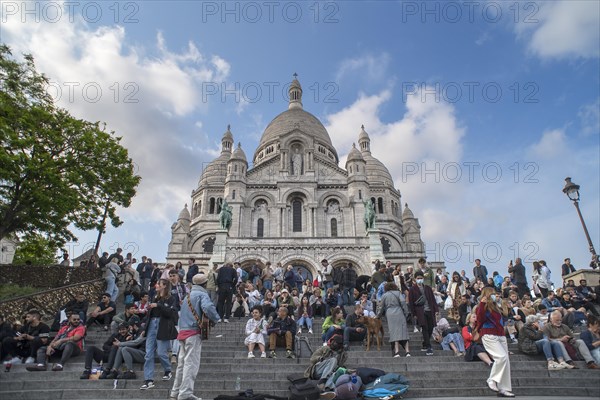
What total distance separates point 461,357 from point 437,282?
8950mm

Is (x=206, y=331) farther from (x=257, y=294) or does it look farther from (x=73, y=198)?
(x=73, y=198)

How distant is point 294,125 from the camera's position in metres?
46.8

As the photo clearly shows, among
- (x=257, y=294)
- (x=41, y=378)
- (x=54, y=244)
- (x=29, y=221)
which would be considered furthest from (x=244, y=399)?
(x=54, y=244)

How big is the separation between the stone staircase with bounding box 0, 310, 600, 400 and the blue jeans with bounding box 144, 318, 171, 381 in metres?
0.31

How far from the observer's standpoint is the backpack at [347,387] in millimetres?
6598

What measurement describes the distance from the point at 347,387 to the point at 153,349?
359 centimetres

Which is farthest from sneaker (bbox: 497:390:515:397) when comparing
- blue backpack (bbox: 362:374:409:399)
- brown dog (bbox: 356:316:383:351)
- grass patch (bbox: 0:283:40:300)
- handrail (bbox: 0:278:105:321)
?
grass patch (bbox: 0:283:40:300)

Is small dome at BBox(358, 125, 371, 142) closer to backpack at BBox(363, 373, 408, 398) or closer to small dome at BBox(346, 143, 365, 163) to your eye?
small dome at BBox(346, 143, 365, 163)

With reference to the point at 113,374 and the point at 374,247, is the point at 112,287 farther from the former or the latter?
the point at 374,247

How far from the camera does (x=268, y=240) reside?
29.1 meters

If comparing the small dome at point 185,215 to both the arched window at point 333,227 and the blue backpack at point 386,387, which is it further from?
the blue backpack at point 386,387

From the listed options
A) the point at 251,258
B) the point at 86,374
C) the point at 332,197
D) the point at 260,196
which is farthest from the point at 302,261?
the point at 86,374

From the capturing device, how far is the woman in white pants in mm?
6883

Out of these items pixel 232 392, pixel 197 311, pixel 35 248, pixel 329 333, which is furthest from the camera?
pixel 35 248
